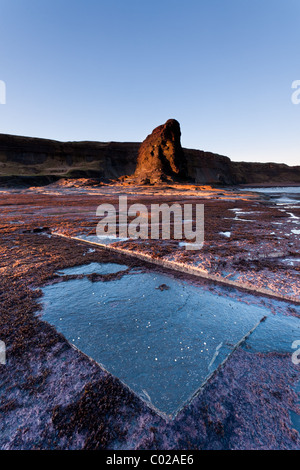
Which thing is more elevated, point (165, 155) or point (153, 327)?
point (165, 155)

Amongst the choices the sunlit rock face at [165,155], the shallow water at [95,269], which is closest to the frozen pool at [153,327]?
the shallow water at [95,269]

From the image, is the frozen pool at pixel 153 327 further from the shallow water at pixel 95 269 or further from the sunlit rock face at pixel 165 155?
the sunlit rock face at pixel 165 155

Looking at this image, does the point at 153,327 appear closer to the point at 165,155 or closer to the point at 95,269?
the point at 95,269

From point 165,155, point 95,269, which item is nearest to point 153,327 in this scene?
point 95,269

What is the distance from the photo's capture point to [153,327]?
1.65 m

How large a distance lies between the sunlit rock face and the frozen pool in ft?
142

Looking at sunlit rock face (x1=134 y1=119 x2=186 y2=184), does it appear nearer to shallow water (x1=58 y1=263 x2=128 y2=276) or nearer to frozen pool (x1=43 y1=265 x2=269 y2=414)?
shallow water (x1=58 y1=263 x2=128 y2=276)

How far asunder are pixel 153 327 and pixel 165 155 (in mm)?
50030

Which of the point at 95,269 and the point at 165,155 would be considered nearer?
the point at 95,269

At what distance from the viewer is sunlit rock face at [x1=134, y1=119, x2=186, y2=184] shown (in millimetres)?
45862

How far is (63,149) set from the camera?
64.6 meters

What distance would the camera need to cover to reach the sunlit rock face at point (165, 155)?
4586 cm
